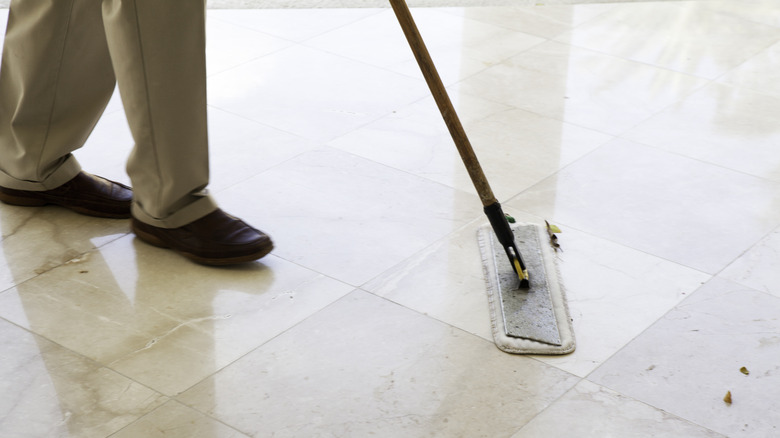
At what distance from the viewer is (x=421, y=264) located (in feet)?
6.28

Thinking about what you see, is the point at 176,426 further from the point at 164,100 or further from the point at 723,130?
the point at 723,130

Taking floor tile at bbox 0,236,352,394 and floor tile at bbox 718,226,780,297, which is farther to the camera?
floor tile at bbox 718,226,780,297

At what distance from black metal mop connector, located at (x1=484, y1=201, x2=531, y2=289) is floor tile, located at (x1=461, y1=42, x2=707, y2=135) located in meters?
0.78

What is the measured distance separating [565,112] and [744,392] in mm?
1138

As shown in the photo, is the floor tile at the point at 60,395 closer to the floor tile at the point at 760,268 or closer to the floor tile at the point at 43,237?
the floor tile at the point at 43,237

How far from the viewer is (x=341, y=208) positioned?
2.11 meters

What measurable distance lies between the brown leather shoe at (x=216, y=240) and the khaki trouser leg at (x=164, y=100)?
22 mm

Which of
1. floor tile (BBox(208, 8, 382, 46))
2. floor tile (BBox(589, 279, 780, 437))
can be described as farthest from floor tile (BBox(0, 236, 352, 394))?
floor tile (BBox(208, 8, 382, 46))

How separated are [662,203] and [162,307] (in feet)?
3.64

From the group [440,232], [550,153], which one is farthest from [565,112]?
[440,232]

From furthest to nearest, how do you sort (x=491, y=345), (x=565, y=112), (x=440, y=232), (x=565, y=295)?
(x=565, y=112) < (x=440, y=232) < (x=565, y=295) < (x=491, y=345)

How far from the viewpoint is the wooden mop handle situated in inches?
68.7

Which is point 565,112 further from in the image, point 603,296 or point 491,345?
point 491,345

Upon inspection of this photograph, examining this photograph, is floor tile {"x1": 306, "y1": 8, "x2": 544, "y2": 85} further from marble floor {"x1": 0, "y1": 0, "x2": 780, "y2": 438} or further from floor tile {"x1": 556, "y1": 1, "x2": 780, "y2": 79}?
floor tile {"x1": 556, "y1": 1, "x2": 780, "y2": 79}
